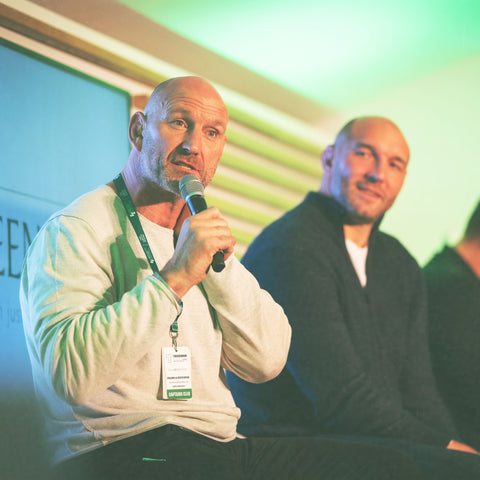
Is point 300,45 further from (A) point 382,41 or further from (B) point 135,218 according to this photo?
(B) point 135,218

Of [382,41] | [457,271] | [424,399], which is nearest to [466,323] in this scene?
[457,271]

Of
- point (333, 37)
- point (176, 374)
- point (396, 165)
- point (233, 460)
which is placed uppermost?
point (333, 37)

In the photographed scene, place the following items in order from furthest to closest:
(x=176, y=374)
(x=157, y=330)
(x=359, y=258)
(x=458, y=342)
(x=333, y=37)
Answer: (x=333, y=37)
(x=458, y=342)
(x=359, y=258)
(x=176, y=374)
(x=157, y=330)

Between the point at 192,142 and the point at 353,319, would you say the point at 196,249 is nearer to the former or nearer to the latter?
the point at 192,142

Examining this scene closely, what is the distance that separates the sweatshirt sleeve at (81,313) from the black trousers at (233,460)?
15cm

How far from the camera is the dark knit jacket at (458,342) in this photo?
276 cm

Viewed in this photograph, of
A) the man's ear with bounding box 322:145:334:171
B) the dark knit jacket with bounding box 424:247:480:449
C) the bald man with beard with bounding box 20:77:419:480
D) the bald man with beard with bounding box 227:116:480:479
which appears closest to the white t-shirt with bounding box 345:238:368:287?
the bald man with beard with bounding box 227:116:480:479

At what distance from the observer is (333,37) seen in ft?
10.6

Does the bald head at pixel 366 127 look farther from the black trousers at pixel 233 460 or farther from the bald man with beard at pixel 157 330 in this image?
the black trousers at pixel 233 460

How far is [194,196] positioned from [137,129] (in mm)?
369

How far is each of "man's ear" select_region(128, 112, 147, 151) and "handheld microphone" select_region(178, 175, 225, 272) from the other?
225 mm

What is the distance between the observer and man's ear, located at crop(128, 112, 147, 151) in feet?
5.69

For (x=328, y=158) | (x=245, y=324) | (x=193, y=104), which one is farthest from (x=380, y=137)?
(x=245, y=324)

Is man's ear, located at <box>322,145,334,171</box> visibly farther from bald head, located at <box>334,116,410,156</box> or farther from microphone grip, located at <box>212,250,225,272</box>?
microphone grip, located at <box>212,250,225,272</box>
